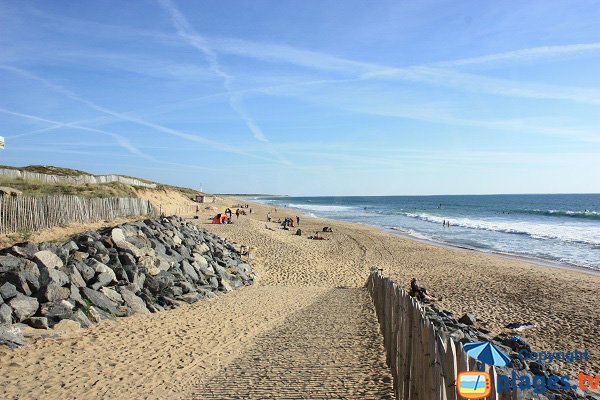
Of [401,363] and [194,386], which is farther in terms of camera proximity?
[194,386]

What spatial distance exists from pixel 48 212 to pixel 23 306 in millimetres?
7504

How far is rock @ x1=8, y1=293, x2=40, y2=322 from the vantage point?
8711 millimetres

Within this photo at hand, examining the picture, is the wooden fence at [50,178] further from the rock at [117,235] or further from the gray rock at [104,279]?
the gray rock at [104,279]

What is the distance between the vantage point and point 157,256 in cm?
1456

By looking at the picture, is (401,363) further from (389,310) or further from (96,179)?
(96,179)

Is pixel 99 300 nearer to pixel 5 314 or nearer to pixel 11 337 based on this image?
pixel 5 314

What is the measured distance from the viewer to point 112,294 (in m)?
11.0

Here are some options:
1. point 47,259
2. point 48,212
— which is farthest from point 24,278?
point 48,212

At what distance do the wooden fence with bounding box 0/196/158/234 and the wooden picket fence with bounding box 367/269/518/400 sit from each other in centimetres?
1284

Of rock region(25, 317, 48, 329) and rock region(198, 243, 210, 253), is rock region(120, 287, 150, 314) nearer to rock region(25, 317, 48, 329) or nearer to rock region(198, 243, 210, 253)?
rock region(25, 317, 48, 329)

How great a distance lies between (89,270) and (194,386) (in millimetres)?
5784

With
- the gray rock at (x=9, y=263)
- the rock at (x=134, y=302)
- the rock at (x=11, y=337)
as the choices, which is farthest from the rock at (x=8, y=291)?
the rock at (x=134, y=302)

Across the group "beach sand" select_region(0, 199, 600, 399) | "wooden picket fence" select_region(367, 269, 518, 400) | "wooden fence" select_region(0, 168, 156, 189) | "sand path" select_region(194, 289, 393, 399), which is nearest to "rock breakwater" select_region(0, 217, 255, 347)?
"beach sand" select_region(0, 199, 600, 399)

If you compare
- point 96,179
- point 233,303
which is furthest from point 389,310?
point 96,179
